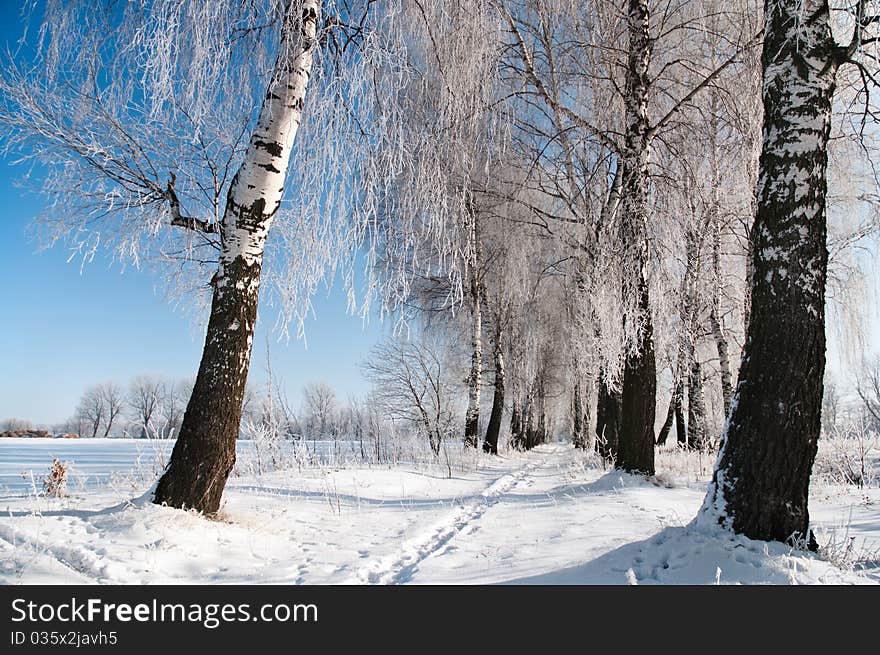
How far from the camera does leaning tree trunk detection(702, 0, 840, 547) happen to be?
298 centimetres

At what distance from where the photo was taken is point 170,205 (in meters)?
4.68

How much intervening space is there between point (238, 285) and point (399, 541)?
7.76ft

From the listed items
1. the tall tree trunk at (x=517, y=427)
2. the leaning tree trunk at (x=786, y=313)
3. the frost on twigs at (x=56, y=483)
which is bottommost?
the tall tree trunk at (x=517, y=427)

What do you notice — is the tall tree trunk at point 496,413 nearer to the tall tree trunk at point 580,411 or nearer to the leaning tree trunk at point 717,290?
the tall tree trunk at point 580,411

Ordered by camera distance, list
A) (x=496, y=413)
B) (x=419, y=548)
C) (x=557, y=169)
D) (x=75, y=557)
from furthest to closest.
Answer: (x=496, y=413) → (x=557, y=169) → (x=419, y=548) → (x=75, y=557)

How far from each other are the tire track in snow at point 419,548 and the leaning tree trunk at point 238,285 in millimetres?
1544

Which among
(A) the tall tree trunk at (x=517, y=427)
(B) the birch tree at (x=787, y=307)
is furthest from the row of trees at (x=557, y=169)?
(A) the tall tree trunk at (x=517, y=427)

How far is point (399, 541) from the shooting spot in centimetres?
380

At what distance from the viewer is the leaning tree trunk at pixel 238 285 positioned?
385 cm

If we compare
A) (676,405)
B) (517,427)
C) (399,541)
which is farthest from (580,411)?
(399,541)

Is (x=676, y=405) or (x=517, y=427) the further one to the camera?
(x=517, y=427)

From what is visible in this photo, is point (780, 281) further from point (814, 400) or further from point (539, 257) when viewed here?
point (539, 257)

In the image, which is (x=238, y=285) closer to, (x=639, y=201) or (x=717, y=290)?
(x=639, y=201)

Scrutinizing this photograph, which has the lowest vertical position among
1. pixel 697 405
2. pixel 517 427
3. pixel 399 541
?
pixel 517 427
